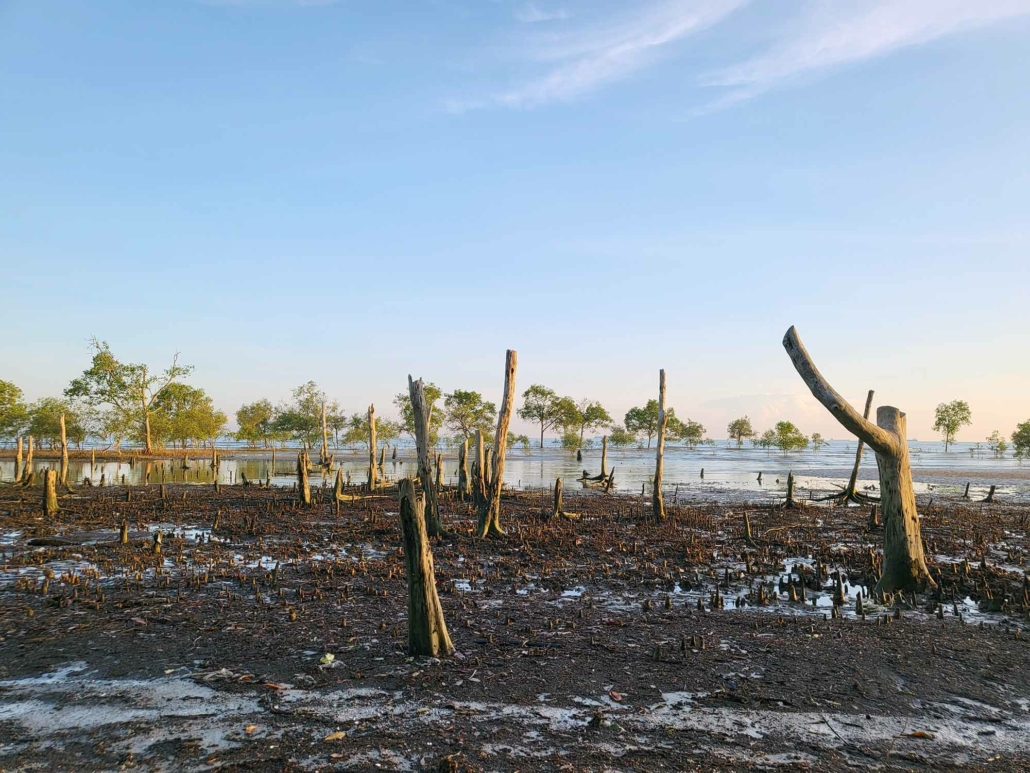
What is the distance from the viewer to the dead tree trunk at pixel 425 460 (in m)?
14.6

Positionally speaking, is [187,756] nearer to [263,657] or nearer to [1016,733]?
[263,657]

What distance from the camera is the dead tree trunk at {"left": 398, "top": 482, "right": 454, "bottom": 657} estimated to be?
242 inches

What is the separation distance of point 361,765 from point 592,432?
8433 centimetres

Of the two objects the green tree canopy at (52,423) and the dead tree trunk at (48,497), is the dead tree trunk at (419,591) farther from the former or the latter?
the green tree canopy at (52,423)

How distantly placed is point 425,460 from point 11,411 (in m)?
55.9

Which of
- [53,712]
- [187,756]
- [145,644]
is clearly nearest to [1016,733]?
[187,756]

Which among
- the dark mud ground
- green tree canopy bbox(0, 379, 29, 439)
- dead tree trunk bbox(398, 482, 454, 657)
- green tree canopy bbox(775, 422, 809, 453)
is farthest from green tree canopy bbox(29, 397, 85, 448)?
green tree canopy bbox(775, 422, 809, 453)

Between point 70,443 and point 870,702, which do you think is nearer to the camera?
point 870,702

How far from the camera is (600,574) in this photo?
10.5 m

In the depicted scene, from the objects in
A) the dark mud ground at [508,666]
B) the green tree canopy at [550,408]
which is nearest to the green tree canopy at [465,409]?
the green tree canopy at [550,408]

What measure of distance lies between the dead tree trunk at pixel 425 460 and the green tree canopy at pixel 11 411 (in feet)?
162

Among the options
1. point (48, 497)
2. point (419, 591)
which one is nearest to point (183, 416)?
point (48, 497)

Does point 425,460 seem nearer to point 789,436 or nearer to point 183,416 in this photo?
point 183,416

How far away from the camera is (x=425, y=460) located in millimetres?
15266
